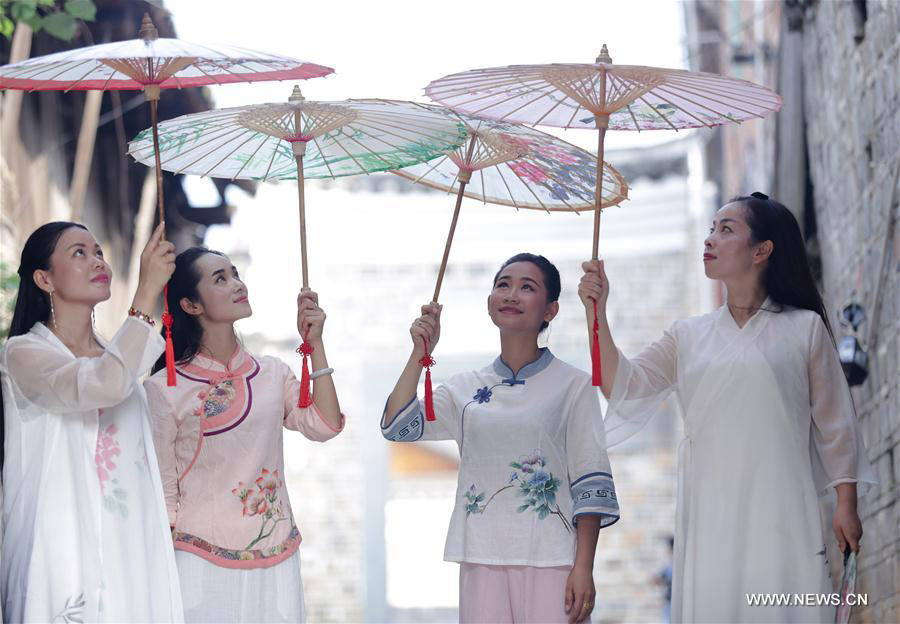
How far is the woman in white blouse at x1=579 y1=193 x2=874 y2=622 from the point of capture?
13.1ft

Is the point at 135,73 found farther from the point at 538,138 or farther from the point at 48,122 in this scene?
the point at 48,122

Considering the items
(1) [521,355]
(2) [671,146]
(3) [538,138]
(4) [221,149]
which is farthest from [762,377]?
(2) [671,146]

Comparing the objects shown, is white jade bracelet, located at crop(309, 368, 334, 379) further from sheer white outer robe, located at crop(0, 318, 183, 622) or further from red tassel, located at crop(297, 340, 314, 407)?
sheer white outer robe, located at crop(0, 318, 183, 622)

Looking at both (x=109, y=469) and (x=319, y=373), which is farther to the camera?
(x=319, y=373)

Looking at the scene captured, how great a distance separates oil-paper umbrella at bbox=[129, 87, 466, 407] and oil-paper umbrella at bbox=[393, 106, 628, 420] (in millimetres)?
167

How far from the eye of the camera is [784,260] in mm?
4270

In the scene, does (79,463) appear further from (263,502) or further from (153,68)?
(153,68)

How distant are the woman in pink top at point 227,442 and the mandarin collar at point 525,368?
514 millimetres

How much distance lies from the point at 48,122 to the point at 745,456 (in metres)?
5.38

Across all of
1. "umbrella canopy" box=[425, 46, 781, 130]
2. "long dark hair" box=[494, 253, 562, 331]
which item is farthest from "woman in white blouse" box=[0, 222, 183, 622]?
"long dark hair" box=[494, 253, 562, 331]

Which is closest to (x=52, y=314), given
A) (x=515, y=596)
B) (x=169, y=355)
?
(x=169, y=355)

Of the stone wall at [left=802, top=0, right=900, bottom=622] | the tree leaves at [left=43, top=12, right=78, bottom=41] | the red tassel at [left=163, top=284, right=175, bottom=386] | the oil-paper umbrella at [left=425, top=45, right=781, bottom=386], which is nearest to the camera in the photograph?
the red tassel at [left=163, top=284, right=175, bottom=386]

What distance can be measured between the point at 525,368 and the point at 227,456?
93cm

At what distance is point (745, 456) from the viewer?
4074 mm
